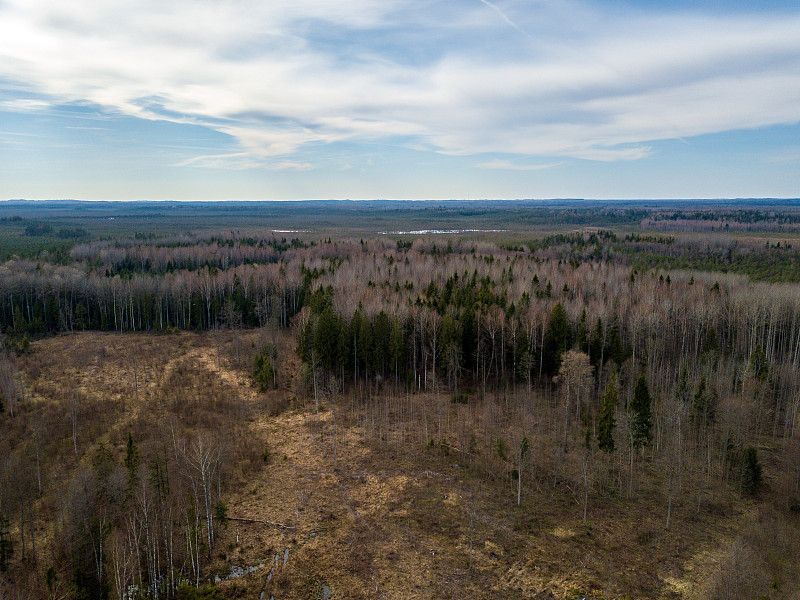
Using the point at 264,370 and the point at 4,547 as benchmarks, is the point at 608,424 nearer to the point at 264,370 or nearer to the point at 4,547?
the point at 264,370

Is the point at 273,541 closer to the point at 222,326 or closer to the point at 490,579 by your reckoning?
the point at 490,579

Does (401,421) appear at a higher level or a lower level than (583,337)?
lower

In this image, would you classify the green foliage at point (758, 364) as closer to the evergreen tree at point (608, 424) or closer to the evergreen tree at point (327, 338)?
the evergreen tree at point (608, 424)

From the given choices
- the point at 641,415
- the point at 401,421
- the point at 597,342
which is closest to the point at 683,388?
the point at 641,415

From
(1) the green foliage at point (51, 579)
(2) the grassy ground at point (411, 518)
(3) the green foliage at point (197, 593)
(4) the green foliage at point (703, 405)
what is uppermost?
(4) the green foliage at point (703, 405)

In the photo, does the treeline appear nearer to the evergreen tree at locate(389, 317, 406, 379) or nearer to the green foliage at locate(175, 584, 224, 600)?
the evergreen tree at locate(389, 317, 406, 379)

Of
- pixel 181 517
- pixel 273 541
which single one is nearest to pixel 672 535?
pixel 273 541

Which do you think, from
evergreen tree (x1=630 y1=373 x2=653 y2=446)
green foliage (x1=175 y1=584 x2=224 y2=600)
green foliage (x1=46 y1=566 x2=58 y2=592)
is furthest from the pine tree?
green foliage (x1=46 y1=566 x2=58 y2=592)

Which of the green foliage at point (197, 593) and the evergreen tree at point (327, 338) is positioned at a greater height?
the evergreen tree at point (327, 338)

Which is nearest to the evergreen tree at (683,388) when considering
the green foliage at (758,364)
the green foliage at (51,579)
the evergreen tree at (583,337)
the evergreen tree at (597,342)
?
the green foliage at (758,364)

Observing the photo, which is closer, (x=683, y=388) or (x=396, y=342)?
(x=683, y=388)
